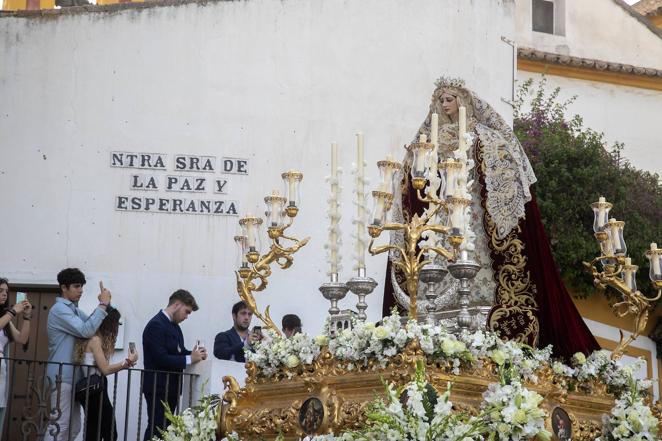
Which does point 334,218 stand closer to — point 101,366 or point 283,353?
point 283,353

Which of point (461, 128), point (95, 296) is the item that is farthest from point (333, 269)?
point (95, 296)

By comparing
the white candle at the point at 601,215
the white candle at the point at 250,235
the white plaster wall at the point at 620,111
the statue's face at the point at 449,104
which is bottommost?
the white candle at the point at 250,235

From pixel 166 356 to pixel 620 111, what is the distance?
1026cm

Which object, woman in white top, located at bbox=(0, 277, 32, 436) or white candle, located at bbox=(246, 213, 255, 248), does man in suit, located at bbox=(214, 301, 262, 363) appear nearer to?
woman in white top, located at bbox=(0, 277, 32, 436)

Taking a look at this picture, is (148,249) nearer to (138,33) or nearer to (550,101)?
(138,33)

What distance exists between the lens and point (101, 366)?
9656mm

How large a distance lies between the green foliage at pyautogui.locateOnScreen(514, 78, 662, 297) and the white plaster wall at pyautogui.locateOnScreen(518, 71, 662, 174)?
6.09 ft

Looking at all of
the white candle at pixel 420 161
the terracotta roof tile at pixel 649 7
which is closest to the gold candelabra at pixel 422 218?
the white candle at pixel 420 161

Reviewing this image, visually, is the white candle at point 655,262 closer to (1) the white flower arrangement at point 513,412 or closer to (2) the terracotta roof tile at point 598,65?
(1) the white flower arrangement at point 513,412

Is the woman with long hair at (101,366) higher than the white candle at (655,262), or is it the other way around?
the white candle at (655,262)

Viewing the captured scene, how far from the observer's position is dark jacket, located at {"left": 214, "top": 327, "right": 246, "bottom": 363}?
1038cm

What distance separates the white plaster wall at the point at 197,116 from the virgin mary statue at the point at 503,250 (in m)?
4.90

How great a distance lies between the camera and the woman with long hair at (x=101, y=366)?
960 cm

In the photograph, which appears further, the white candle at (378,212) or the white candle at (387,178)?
the white candle at (387,178)
